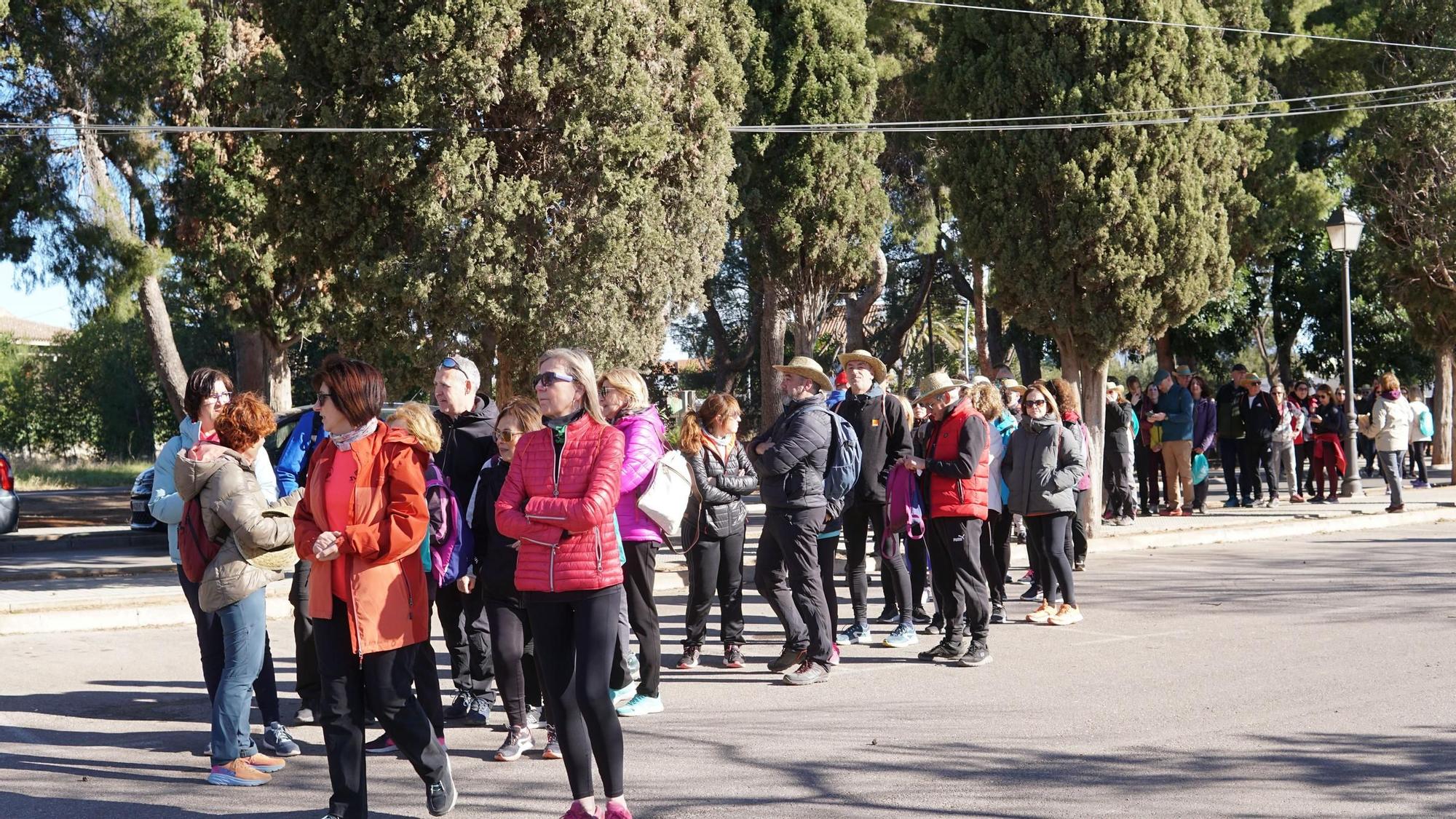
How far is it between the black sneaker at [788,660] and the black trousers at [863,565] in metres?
1.25

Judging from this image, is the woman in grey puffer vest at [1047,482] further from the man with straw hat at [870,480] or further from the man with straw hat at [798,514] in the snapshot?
the man with straw hat at [798,514]

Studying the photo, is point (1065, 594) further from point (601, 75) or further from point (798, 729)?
point (601, 75)

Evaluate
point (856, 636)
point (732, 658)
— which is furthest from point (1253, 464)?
point (732, 658)

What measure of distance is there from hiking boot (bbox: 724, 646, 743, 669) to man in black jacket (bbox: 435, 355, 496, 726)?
1867 millimetres

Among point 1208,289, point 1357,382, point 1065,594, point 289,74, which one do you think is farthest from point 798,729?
point 1357,382

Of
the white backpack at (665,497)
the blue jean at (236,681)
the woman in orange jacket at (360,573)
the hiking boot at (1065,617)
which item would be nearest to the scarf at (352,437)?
the woman in orange jacket at (360,573)

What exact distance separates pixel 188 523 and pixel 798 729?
10.5 feet

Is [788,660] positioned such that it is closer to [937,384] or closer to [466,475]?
[937,384]

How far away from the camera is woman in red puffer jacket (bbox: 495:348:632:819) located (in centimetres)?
510

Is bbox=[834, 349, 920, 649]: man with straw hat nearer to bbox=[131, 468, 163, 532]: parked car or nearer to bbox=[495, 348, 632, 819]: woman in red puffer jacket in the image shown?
bbox=[495, 348, 632, 819]: woman in red puffer jacket

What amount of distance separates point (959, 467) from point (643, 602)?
7.84ft

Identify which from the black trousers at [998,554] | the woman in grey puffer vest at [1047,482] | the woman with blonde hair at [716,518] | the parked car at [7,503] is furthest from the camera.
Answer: the parked car at [7,503]

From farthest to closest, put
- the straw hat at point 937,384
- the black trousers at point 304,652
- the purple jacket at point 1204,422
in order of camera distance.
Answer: the purple jacket at point 1204,422 → the straw hat at point 937,384 → the black trousers at point 304,652

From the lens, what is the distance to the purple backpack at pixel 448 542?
6.64m
